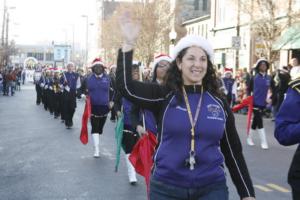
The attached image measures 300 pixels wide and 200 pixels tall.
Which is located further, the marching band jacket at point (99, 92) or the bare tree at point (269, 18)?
the bare tree at point (269, 18)

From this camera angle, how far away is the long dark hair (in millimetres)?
3790

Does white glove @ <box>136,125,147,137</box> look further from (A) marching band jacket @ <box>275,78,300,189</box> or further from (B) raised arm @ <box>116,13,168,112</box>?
(B) raised arm @ <box>116,13,168,112</box>

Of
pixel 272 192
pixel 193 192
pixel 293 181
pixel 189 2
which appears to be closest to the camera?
pixel 193 192

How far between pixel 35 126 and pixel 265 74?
7826 millimetres

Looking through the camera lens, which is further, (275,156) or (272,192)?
(275,156)

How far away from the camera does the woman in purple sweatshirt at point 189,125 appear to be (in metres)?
3.64

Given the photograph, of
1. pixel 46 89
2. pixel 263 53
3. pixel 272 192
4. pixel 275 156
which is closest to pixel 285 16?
pixel 263 53

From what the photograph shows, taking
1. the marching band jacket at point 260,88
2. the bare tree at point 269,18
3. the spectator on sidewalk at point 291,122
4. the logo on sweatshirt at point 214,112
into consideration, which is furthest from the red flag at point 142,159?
the bare tree at point 269,18

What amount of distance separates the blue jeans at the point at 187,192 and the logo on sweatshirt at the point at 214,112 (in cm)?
42

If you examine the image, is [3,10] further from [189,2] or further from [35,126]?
[35,126]

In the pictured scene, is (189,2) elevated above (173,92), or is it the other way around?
(189,2)

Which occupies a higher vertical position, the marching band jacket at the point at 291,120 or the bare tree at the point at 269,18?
the bare tree at the point at 269,18

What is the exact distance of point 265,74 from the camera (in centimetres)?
1334

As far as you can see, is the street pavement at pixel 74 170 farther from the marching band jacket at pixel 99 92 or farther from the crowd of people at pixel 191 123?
the crowd of people at pixel 191 123
